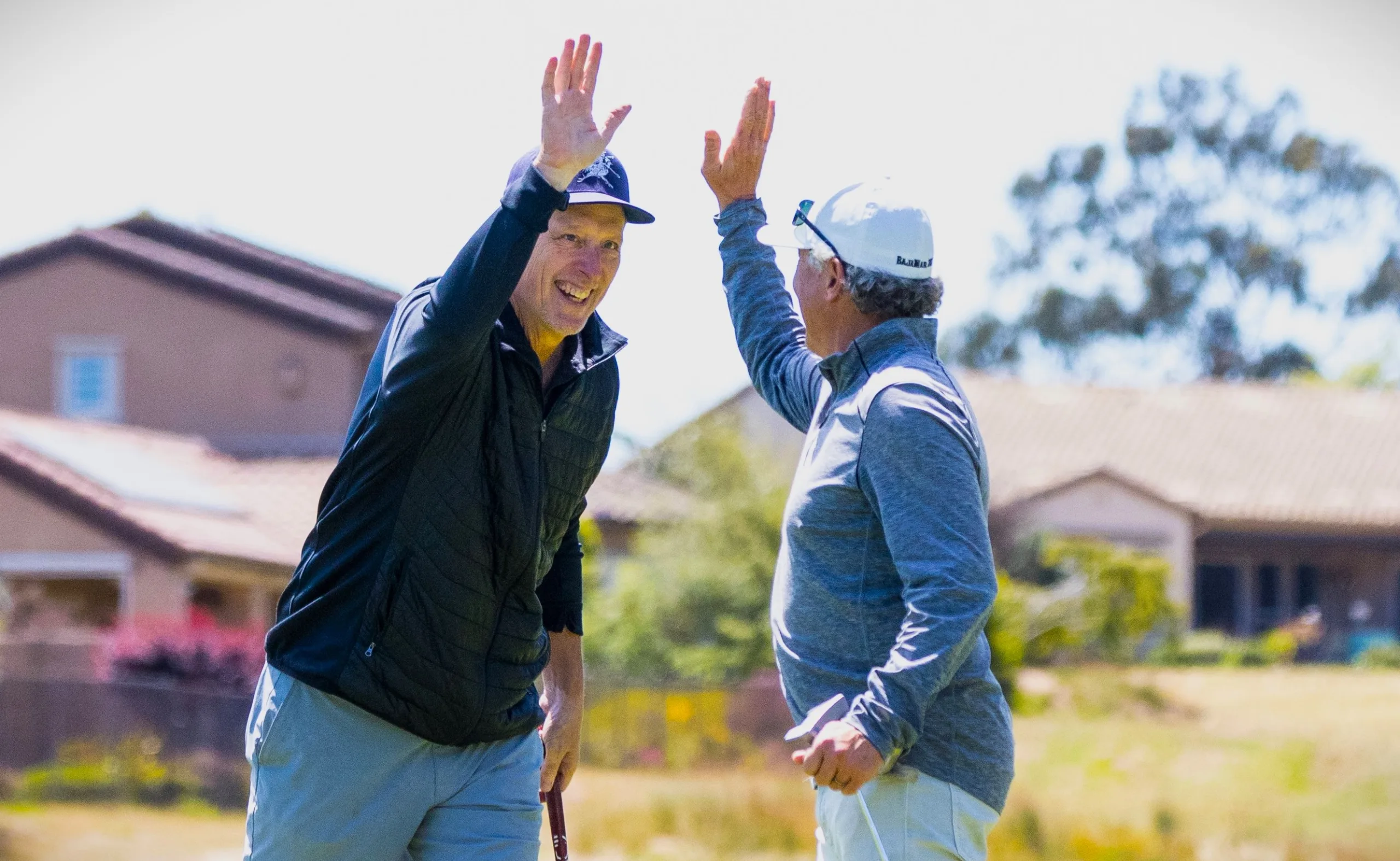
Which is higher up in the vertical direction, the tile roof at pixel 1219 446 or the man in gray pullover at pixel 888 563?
the man in gray pullover at pixel 888 563

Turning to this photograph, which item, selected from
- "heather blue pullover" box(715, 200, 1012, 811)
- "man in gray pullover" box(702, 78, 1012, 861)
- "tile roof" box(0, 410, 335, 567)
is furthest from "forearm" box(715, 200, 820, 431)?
"tile roof" box(0, 410, 335, 567)

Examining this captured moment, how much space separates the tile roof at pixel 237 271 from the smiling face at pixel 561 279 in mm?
22620

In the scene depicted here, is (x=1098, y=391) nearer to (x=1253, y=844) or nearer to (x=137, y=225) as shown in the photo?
(x=137, y=225)

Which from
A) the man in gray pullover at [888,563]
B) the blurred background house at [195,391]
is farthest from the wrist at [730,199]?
the blurred background house at [195,391]

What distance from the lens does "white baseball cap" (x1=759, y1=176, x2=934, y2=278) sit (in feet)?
11.4

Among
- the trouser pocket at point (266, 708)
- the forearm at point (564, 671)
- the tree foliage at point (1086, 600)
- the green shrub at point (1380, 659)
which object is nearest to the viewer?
the trouser pocket at point (266, 708)

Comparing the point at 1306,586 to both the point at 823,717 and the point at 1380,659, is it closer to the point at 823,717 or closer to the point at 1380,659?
the point at 1380,659

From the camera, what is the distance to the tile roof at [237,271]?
84.3 feet

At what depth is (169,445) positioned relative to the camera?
81.2 ft

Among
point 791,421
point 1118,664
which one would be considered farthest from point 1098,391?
point 791,421

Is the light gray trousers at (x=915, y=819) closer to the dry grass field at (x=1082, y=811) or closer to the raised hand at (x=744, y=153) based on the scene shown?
the raised hand at (x=744, y=153)

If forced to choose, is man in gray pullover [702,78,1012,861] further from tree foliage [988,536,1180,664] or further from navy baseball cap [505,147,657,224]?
tree foliage [988,536,1180,664]

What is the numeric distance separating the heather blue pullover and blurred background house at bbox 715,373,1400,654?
26559 mm

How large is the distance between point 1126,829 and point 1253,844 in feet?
3.24
